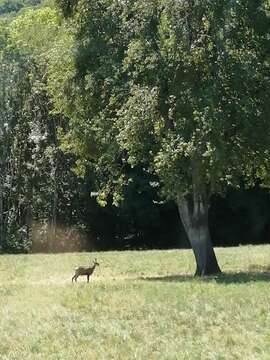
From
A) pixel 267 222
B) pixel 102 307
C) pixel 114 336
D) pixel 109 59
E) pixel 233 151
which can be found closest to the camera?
pixel 114 336

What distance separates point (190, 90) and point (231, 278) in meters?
5.92

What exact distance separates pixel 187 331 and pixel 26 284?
11559mm

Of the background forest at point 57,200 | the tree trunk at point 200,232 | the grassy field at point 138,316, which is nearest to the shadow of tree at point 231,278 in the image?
the grassy field at point 138,316

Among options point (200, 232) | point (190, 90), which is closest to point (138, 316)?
point (190, 90)

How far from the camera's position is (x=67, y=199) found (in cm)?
4934

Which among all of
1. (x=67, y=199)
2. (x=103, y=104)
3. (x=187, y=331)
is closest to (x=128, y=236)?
(x=67, y=199)

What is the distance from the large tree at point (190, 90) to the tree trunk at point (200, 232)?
6 centimetres

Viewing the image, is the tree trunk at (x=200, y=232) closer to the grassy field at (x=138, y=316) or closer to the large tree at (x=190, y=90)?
the large tree at (x=190, y=90)

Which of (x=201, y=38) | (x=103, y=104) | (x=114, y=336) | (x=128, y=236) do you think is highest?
(x=201, y=38)

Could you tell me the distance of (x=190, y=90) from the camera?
2262 centimetres

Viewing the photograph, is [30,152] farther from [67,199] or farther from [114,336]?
[114,336]

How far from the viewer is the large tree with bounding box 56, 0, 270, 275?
22141 millimetres

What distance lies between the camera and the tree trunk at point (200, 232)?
24578 millimetres

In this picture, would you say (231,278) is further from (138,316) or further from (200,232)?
(138,316)
